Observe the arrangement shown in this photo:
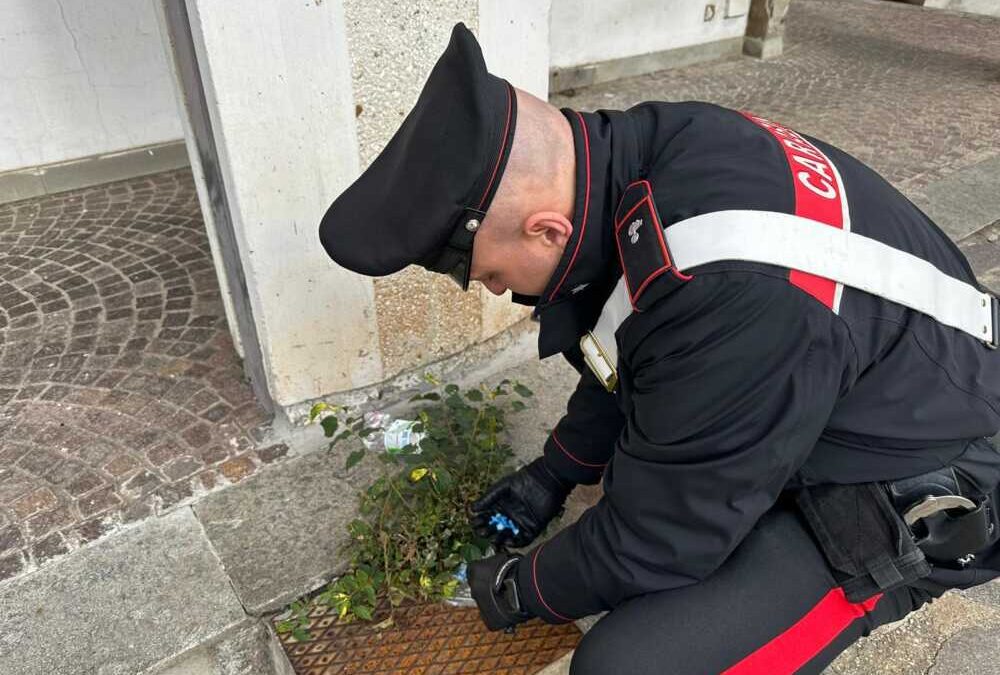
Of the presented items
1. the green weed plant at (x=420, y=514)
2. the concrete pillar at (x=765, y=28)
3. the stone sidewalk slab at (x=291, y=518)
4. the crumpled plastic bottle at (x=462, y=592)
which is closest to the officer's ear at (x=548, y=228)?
the green weed plant at (x=420, y=514)

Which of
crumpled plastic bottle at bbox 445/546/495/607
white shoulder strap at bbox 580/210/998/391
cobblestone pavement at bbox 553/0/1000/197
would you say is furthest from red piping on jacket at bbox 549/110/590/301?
cobblestone pavement at bbox 553/0/1000/197

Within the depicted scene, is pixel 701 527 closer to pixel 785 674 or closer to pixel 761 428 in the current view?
pixel 761 428

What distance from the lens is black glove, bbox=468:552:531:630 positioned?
5.71ft

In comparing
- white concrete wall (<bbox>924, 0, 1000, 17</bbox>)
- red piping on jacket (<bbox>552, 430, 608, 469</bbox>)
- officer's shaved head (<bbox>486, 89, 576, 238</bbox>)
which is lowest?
white concrete wall (<bbox>924, 0, 1000, 17</bbox>)

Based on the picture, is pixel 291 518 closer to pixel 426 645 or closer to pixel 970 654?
pixel 426 645

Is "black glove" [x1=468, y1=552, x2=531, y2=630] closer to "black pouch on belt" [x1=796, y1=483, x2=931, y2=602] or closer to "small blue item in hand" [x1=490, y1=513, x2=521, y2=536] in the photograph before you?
"small blue item in hand" [x1=490, y1=513, x2=521, y2=536]

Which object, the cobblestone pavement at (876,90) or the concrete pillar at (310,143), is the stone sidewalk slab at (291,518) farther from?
the cobblestone pavement at (876,90)

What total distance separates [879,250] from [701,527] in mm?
582

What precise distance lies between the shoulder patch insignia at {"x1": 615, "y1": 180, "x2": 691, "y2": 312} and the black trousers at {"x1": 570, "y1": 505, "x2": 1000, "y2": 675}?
61cm

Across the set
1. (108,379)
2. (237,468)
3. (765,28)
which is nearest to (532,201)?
(237,468)

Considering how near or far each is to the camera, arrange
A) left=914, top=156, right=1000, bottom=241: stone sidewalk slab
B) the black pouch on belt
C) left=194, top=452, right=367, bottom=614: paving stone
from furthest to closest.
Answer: left=914, top=156, right=1000, bottom=241: stone sidewalk slab → left=194, top=452, right=367, bottom=614: paving stone → the black pouch on belt

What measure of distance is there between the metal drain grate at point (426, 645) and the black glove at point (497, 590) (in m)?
0.09

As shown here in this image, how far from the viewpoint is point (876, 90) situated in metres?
6.31

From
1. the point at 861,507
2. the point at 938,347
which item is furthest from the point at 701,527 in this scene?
the point at 938,347
